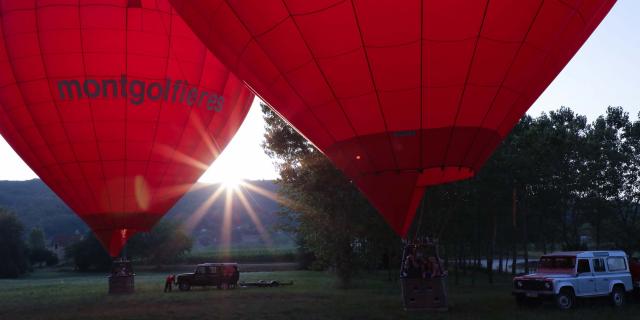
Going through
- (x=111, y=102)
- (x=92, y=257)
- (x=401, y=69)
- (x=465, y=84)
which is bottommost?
(x=92, y=257)

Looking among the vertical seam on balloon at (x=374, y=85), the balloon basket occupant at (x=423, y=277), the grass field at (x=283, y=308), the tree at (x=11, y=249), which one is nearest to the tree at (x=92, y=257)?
the tree at (x=11, y=249)

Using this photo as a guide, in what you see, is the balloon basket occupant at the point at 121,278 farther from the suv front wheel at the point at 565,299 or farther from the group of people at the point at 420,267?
the suv front wheel at the point at 565,299

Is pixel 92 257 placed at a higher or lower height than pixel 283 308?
higher

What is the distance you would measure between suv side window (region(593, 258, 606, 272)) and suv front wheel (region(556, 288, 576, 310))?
1.25 m

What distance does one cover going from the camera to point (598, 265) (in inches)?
655

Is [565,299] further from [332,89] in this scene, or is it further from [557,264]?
[332,89]

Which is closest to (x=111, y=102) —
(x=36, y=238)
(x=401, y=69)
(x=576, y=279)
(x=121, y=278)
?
(x=401, y=69)

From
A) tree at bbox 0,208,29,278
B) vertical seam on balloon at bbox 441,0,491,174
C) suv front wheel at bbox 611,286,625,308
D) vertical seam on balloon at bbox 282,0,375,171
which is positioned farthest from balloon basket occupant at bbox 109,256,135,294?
tree at bbox 0,208,29,278

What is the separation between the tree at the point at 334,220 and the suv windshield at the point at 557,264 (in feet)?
36.9

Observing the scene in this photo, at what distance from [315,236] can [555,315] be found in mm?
15729

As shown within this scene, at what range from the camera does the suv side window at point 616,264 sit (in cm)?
1688

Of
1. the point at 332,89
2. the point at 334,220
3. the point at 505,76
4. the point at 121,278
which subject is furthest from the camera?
the point at 334,220

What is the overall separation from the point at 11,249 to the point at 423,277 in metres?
70.6

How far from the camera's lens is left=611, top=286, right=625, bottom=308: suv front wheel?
16.5m
